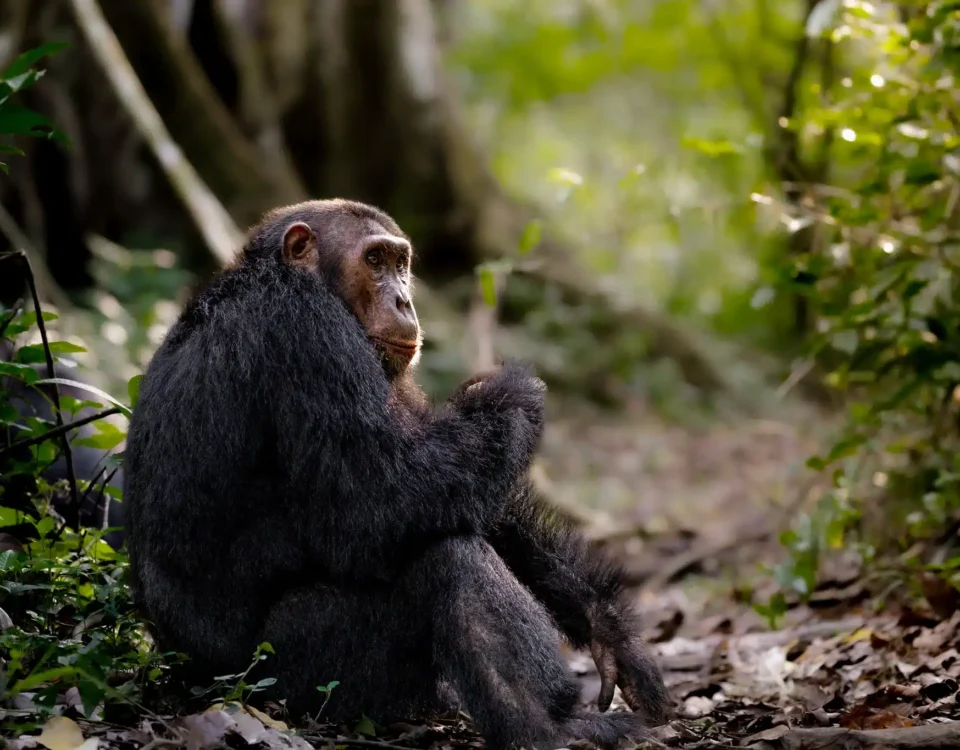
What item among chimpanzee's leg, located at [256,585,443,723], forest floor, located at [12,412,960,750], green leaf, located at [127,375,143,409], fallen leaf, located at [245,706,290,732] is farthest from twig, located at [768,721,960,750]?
green leaf, located at [127,375,143,409]

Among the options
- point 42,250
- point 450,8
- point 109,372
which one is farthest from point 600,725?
point 450,8

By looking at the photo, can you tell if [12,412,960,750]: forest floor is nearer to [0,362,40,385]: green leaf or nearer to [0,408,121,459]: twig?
[0,408,121,459]: twig

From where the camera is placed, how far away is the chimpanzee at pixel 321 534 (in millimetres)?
4047

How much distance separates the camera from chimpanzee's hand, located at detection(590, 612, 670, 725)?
4578 millimetres

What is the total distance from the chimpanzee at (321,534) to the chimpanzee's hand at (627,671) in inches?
12.6

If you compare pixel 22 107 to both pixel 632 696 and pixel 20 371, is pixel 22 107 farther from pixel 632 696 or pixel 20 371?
pixel 632 696

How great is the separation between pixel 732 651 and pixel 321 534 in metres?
2.76

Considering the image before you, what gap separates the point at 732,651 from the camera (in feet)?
19.2

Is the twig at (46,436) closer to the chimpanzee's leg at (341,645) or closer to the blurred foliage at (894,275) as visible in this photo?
the chimpanzee's leg at (341,645)

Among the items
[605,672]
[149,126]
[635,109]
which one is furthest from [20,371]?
[635,109]

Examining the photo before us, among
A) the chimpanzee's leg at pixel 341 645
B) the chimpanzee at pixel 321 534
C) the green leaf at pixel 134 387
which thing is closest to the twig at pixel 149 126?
the green leaf at pixel 134 387

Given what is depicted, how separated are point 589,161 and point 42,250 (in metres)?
13.5

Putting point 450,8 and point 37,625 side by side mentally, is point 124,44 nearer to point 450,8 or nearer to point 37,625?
point 450,8

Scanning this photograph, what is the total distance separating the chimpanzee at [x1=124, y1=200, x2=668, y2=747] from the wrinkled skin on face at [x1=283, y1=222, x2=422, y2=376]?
0.39 meters
